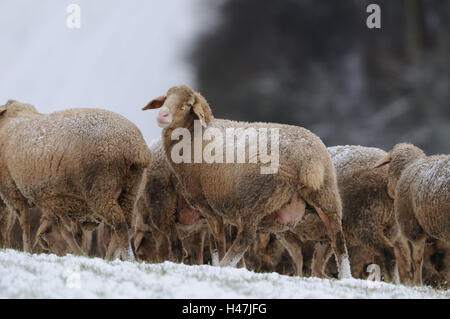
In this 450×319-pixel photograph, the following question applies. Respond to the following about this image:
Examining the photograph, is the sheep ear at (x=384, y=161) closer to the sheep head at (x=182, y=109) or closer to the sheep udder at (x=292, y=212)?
the sheep udder at (x=292, y=212)

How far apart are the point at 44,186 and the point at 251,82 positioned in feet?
50.5

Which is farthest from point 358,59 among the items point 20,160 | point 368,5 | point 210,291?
point 210,291

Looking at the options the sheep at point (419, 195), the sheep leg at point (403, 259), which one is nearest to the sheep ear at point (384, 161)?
the sheep at point (419, 195)

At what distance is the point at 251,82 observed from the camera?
23.4 m

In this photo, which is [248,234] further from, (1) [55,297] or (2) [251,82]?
(2) [251,82]

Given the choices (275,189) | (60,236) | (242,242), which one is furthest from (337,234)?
(60,236)

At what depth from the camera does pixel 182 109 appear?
867 cm

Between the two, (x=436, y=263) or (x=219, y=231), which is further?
(x=436, y=263)

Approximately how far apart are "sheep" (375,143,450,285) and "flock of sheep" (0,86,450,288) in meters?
0.01

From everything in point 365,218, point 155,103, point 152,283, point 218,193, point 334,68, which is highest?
point 334,68

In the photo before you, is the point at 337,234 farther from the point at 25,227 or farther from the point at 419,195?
the point at 25,227

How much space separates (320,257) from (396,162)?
1.64m

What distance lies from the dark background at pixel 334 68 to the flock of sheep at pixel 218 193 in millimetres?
11645

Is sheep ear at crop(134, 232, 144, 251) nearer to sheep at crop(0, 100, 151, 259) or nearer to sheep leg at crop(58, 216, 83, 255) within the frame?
sheep leg at crop(58, 216, 83, 255)
